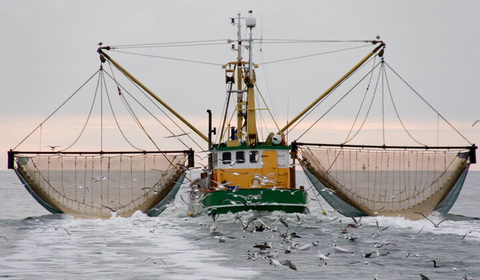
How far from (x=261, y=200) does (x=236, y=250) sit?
30.4 ft

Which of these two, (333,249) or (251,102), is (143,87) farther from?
(333,249)

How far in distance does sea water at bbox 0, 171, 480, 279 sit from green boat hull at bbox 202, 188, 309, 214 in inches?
39.4

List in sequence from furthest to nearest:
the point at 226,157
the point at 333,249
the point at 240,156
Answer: the point at 226,157 < the point at 240,156 < the point at 333,249

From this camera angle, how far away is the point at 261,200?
40.3 m

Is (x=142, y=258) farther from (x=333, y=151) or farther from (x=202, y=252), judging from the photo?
(x=333, y=151)

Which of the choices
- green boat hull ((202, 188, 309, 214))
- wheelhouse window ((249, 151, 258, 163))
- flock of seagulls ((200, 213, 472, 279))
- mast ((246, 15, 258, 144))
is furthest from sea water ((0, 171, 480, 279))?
mast ((246, 15, 258, 144))

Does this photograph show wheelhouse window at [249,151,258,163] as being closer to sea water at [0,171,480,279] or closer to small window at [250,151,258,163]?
small window at [250,151,258,163]

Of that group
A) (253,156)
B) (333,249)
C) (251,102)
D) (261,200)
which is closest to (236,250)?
(333,249)

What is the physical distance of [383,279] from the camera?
2400 cm

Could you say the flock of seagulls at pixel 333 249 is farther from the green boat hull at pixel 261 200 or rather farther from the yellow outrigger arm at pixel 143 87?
the yellow outrigger arm at pixel 143 87

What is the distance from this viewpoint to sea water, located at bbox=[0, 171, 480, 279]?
2528 cm

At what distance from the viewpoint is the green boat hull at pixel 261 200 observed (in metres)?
40.3

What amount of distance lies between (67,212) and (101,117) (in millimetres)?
8747

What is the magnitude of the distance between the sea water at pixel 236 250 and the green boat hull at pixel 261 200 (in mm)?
1001
